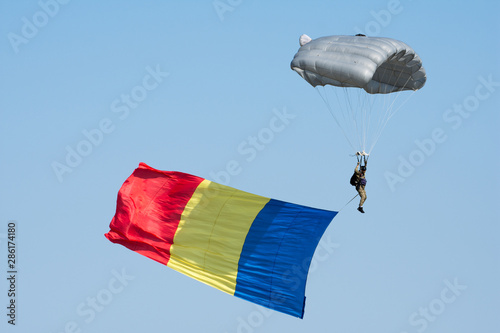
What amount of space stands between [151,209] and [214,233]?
1.60 metres

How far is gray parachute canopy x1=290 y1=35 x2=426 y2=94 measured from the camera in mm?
24531

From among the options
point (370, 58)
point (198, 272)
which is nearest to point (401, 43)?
point (370, 58)

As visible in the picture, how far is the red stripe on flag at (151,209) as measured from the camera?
85.1 ft

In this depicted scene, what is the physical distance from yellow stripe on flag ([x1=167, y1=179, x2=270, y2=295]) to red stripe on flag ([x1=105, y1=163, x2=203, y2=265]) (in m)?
0.21

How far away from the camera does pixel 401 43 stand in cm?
2527

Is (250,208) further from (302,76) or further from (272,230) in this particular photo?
(302,76)

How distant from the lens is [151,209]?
86.1ft

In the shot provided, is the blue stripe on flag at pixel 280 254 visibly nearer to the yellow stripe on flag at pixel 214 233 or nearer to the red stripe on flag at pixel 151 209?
the yellow stripe on flag at pixel 214 233

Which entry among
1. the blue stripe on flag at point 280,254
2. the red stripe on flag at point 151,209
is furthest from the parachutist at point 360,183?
the red stripe on flag at point 151,209

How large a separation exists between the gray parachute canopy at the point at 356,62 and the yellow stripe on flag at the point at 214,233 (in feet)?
9.68

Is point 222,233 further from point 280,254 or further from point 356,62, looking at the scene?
point 356,62

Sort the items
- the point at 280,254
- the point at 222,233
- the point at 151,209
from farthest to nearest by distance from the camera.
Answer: the point at 151,209 < the point at 222,233 < the point at 280,254

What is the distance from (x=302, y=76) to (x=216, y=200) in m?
3.28

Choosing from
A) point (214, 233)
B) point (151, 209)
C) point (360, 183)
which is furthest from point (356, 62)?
point (151, 209)
